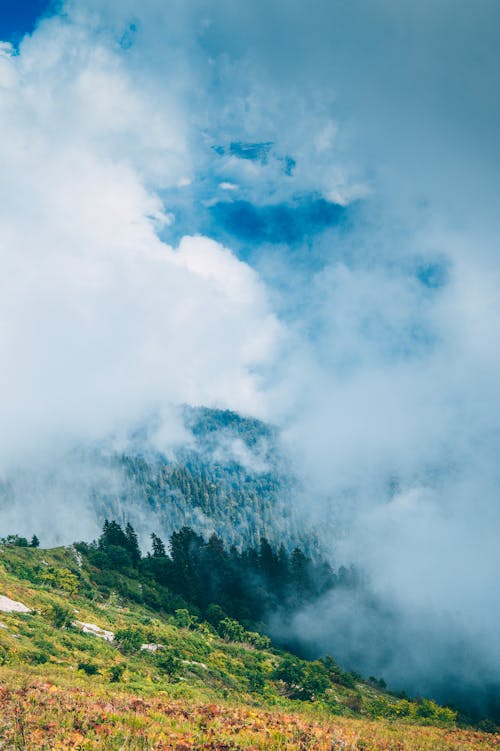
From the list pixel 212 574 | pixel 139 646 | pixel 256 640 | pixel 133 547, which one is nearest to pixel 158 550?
pixel 133 547

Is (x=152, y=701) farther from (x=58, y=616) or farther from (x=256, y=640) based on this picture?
(x=256, y=640)

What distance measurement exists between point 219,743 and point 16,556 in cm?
5282

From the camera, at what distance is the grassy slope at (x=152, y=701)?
35.6 feet

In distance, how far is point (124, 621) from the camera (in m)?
42.2

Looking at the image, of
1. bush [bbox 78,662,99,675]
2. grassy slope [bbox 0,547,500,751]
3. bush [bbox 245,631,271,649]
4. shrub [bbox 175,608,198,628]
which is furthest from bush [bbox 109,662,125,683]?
bush [bbox 245,631,271,649]

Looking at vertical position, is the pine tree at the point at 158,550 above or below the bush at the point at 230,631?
above

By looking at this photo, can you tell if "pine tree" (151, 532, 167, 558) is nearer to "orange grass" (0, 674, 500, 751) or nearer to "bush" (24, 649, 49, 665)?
"bush" (24, 649, 49, 665)

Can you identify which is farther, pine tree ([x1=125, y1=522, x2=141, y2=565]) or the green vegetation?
pine tree ([x1=125, y1=522, x2=141, y2=565])

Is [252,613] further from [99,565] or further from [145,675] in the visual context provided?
[145,675]

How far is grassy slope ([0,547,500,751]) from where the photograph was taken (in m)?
10.8

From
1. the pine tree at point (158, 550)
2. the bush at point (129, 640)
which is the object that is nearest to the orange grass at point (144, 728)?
the bush at point (129, 640)

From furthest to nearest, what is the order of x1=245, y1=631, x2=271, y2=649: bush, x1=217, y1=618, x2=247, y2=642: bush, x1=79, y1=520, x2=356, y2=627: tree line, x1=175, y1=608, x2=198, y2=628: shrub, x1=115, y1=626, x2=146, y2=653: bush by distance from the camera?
1. x1=79, y1=520, x2=356, y2=627: tree line
2. x1=217, y1=618, x2=247, y2=642: bush
3. x1=245, y1=631, x2=271, y2=649: bush
4. x1=175, y1=608, x2=198, y2=628: shrub
5. x1=115, y1=626, x2=146, y2=653: bush

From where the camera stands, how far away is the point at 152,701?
15008 millimetres

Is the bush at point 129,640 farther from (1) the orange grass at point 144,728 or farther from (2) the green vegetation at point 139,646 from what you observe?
(1) the orange grass at point 144,728
